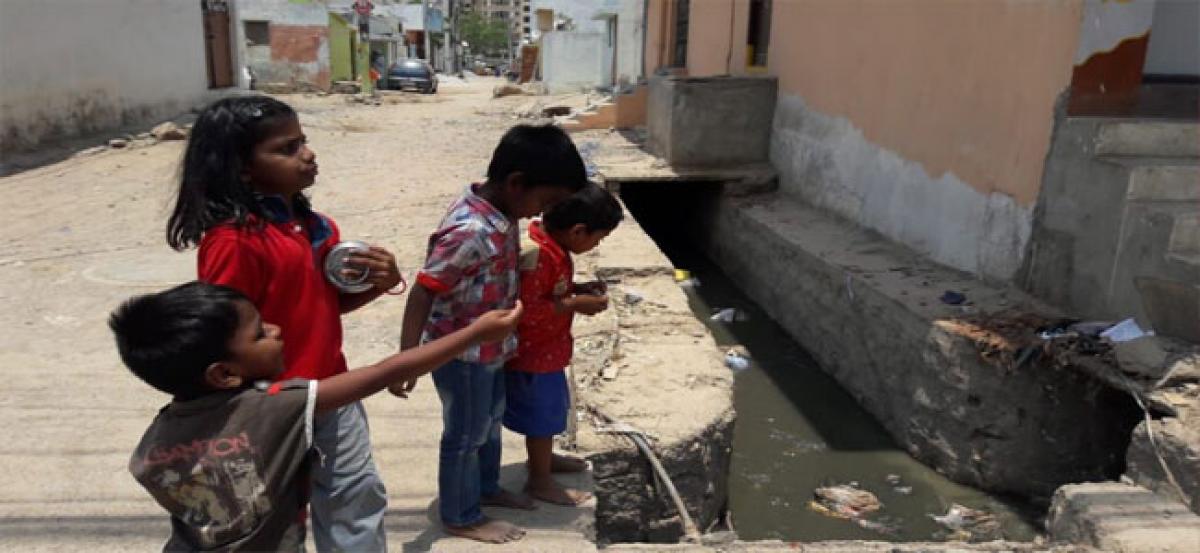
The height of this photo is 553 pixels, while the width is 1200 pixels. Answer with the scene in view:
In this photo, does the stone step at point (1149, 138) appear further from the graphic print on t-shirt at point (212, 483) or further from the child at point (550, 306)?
the graphic print on t-shirt at point (212, 483)

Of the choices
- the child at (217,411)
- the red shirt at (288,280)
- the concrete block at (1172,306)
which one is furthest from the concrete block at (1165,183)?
the child at (217,411)

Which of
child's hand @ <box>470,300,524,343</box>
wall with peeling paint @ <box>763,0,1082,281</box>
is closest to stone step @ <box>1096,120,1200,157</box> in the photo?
wall with peeling paint @ <box>763,0,1082,281</box>

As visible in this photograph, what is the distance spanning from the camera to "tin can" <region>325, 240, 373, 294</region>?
1.92 meters

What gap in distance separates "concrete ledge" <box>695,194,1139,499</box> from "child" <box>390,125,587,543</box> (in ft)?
9.99

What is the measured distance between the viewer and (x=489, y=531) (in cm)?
248

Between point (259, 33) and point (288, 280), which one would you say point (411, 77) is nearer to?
point (259, 33)

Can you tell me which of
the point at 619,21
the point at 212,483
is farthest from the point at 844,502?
the point at 619,21

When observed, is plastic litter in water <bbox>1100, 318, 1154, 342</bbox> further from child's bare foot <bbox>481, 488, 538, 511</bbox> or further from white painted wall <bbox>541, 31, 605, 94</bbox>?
white painted wall <bbox>541, 31, 605, 94</bbox>

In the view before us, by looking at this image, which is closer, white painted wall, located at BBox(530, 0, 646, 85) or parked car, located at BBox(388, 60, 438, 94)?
white painted wall, located at BBox(530, 0, 646, 85)

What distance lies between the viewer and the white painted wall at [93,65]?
10.6 meters

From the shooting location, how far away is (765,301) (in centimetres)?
781

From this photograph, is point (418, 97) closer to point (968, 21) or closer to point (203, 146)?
point (968, 21)

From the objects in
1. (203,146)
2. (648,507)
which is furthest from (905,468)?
(203,146)

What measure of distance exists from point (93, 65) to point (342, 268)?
42.4 ft
